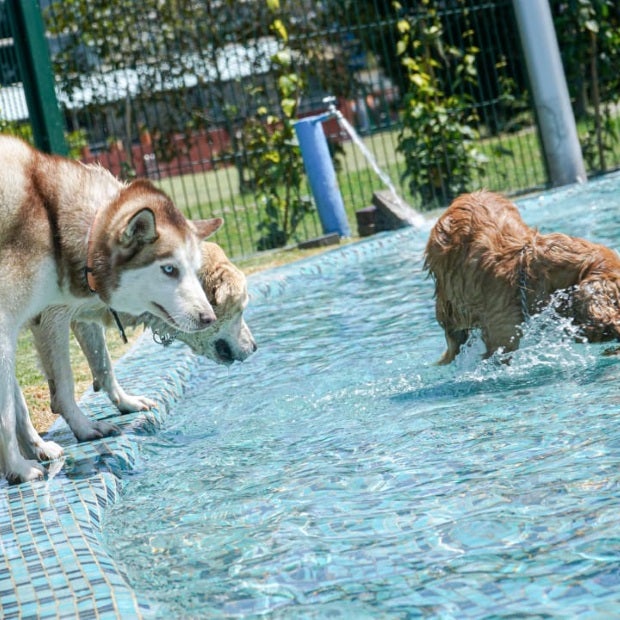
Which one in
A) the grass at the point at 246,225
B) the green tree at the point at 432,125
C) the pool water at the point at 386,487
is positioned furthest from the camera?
the green tree at the point at 432,125

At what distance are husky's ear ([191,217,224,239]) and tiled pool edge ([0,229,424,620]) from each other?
1.07m

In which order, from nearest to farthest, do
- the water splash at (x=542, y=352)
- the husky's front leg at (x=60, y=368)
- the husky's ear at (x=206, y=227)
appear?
the water splash at (x=542, y=352), the husky's front leg at (x=60, y=368), the husky's ear at (x=206, y=227)

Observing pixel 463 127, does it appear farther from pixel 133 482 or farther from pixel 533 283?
pixel 133 482

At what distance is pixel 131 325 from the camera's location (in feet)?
19.9

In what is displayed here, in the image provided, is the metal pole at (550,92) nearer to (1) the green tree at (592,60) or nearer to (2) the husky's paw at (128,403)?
(1) the green tree at (592,60)

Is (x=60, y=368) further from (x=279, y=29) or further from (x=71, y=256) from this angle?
(x=279, y=29)

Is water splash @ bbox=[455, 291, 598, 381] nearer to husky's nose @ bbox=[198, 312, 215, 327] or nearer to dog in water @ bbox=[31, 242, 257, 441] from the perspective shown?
dog in water @ bbox=[31, 242, 257, 441]

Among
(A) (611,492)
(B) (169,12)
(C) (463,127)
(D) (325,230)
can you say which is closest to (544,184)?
(C) (463,127)

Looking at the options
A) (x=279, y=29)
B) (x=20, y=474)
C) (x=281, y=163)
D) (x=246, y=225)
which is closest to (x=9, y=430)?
(x=20, y=474)

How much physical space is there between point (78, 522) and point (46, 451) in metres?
1.02

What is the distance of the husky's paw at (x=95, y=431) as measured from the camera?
5.60m

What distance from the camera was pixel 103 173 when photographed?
558 cm

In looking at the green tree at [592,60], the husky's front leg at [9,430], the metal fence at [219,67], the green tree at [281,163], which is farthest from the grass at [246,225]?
the husky's front leg at [9,430]

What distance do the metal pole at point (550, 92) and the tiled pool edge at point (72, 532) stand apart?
7.61 metres
